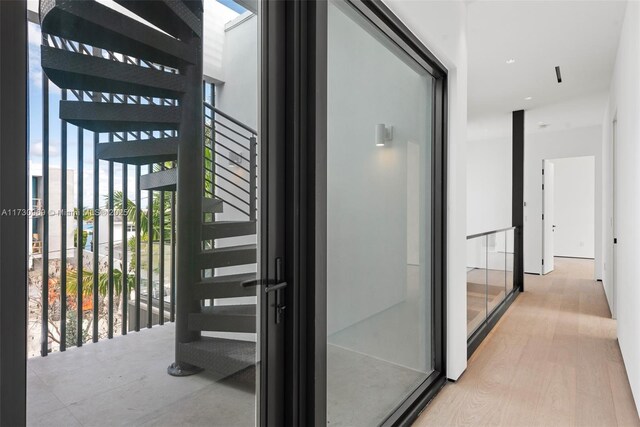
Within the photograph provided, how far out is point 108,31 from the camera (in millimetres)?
912

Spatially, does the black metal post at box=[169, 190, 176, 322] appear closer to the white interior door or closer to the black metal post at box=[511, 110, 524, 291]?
the black metal post at box=[511, 110, 524, 291]

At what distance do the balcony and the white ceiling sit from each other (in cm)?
317

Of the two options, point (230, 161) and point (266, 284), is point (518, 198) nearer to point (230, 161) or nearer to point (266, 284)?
point (266, 284)

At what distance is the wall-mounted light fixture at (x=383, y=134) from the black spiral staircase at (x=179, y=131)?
913mm

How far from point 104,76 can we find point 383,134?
1491mm

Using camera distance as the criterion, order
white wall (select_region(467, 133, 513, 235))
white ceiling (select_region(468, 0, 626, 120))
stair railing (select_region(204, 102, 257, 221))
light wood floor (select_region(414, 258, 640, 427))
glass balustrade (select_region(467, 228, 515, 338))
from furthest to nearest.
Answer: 1. white wall (select_region(467, 133, 513, 235))
2. glass balustrade (select_region(467, 228, 515, 338))
3. white ceiling (select_region(468, 0, 626, 120))
4. light wood floor (select_region(414, 258, 640, 427))
5. stair railing (select_region(204, 102, 257, 221))

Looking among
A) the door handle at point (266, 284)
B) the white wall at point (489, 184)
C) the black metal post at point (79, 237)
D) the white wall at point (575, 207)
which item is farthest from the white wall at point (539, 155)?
the black metal post at point (79, 237)

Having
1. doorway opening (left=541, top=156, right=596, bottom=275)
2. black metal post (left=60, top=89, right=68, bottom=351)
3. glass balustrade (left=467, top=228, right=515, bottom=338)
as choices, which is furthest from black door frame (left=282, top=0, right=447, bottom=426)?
doorway opening (left=541, top=156, right=596, bottom=275)

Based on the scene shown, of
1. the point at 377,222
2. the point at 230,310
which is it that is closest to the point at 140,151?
the point at 230,310

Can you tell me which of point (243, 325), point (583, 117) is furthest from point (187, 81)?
point (583, 117)

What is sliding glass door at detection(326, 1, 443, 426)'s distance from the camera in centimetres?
171

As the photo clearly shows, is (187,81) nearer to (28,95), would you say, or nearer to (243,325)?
(28,95)

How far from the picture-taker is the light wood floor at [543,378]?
88.7 inches

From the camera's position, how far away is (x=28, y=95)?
0.78 meters
